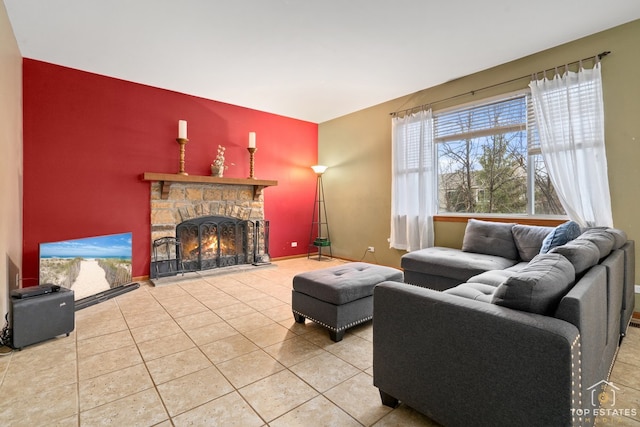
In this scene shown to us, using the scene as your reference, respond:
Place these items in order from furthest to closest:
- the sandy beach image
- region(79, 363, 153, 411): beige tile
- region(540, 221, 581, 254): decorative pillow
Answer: the sandy beach image → region(540, 221, 581, 254): decorative pillow → region(79, 363, 153, 411): beige tile

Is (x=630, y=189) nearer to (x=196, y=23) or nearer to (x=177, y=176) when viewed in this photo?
(x=196, y=23)

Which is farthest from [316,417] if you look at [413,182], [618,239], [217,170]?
[217,170]

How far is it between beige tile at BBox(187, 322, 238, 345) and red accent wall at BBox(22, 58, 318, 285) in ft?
7.03

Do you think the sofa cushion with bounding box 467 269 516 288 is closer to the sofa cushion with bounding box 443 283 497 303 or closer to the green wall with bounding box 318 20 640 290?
the sofa cushion with bounding box 443 283 497 303

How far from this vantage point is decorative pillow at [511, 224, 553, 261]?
10.1 ft

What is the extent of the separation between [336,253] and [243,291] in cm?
247

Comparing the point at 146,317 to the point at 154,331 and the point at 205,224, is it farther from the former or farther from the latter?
the point at 205,224

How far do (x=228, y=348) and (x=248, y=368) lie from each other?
34 centimetres

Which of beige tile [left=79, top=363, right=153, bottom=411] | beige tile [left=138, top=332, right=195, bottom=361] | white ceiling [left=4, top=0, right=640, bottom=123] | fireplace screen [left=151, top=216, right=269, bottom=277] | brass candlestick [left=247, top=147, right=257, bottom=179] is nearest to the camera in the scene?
beige tile [left=79, top=363, right=153, bottom=411]

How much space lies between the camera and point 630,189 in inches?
111

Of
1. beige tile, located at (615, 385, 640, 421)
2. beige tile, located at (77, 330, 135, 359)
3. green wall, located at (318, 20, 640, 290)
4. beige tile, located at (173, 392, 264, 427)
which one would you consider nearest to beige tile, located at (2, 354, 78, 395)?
beige tile, located at (77, 330, 135, 359)

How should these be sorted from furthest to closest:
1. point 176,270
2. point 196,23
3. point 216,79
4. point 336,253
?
1. point 336,253
2. point 176,270
3. point 216,79
4. point 196,23

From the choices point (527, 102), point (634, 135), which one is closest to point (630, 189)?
point (634, 135)

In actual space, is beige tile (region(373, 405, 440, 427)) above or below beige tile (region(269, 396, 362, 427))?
below
